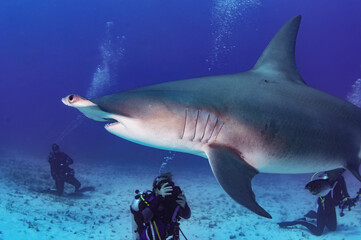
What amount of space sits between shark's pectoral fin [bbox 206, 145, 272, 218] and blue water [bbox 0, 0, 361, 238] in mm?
63259

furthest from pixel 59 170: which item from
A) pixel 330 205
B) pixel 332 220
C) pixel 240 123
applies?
pixel 332 220

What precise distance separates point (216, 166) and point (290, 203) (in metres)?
9.37

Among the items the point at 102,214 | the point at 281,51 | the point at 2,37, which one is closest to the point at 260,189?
the point at 102,214

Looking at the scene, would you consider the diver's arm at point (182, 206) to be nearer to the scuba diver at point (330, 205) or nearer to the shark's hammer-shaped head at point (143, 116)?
the shark's hammer-shaped head at point (143, 116)

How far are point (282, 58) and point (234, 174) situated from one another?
2.36 metres

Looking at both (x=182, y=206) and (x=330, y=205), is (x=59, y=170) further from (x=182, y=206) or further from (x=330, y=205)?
(x=330, y=205)

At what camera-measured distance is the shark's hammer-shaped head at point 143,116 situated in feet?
7.33

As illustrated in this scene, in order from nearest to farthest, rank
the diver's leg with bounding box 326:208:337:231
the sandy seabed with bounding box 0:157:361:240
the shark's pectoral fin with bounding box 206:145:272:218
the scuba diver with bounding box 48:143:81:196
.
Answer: the shark's pectoral fin with bounding box 206:145:272:218, the sandy seabed with bounding box 0:157:361:240, the diver's leg with bounding box 326:208:337:231, the scuba diver with bounding box 48:143:81:196

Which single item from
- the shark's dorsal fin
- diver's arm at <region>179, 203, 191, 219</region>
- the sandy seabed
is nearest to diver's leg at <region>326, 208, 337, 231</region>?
the sandy seabed

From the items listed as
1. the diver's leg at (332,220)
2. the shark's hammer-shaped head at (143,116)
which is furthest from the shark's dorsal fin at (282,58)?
the diver's leg at (332,220)

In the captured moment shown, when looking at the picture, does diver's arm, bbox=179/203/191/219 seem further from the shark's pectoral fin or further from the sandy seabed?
the sandy seabed

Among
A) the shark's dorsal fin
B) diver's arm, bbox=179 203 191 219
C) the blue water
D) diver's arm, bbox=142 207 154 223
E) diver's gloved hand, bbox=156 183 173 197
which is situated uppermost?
the blue water

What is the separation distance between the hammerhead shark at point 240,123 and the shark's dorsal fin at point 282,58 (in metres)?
0.35

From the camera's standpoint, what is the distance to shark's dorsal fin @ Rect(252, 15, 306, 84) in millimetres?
3479
